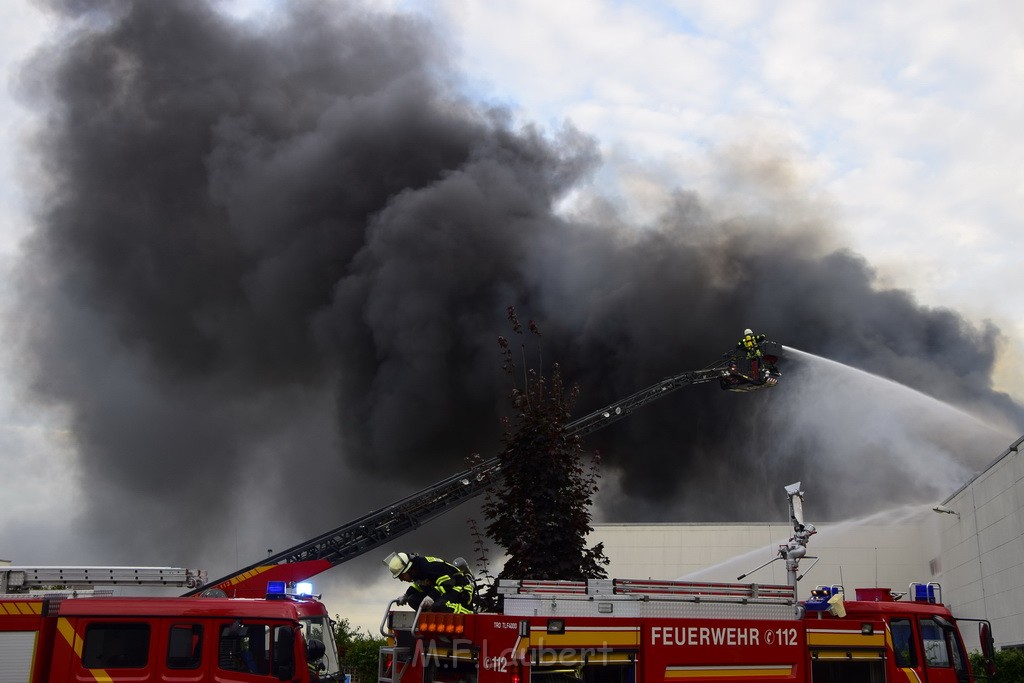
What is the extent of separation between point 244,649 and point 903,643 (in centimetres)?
621

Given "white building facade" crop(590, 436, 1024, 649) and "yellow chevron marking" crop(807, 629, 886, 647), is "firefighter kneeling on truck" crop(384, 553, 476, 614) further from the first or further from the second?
"white building facade" crop(590, 436, 1024, 649)

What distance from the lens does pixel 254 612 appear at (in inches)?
331

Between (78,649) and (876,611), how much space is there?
732 centimetres

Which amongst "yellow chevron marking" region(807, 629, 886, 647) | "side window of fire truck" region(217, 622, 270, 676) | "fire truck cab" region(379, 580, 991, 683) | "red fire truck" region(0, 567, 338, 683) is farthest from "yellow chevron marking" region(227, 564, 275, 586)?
"yellow chevron marking" region(807, 629, 886, 647)

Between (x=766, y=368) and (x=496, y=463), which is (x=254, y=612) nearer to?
(x=496, y=463)

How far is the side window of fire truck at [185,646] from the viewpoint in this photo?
8156 mm

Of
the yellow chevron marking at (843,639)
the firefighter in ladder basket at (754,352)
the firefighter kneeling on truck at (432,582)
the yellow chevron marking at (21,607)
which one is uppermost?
the firefighter in ladder basket at (754,352)

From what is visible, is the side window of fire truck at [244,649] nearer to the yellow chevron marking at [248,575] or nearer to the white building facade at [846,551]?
the yellow chevron marking at [248,575]

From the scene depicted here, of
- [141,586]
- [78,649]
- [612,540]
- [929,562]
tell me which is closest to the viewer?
[78,649]

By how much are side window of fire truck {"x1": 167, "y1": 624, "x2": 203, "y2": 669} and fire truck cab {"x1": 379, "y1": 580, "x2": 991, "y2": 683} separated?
1.62 m

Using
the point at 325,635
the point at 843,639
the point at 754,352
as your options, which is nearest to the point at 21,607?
the point at 325,635

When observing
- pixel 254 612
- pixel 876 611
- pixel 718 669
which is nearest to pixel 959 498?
pixel 876 611

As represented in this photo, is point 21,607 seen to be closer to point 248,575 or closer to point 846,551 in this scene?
point 248,575

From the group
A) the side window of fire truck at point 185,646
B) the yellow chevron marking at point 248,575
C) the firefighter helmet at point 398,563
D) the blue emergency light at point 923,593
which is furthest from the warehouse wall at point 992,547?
the side window of fire truck at point 185,646
